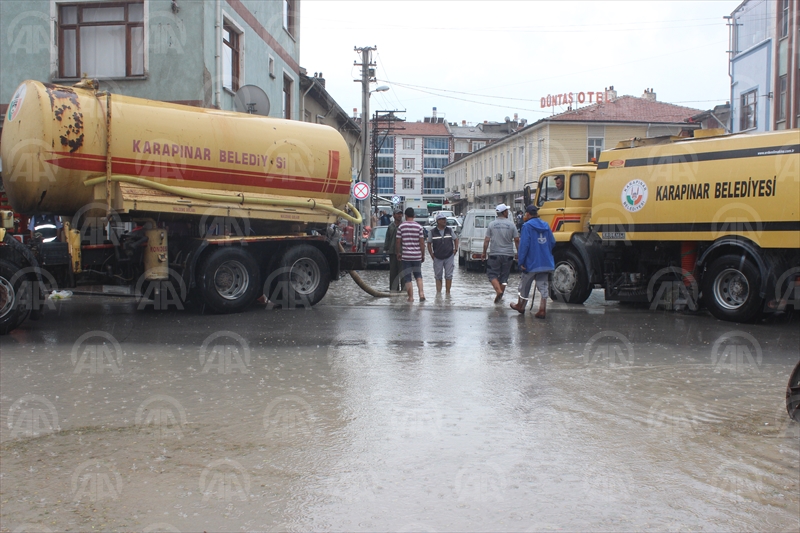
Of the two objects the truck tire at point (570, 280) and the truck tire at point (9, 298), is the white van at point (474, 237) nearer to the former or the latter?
the truck tire at point (570, 280)

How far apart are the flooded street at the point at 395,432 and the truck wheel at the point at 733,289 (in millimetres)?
1488

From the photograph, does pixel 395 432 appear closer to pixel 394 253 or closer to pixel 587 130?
pixel 394 253

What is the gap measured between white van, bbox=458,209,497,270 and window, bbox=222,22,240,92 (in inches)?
349

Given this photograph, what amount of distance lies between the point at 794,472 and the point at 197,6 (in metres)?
16.9

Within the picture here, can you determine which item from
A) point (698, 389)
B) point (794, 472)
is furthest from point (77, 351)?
point (794, 472)

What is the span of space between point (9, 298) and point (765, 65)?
3073 centimetres

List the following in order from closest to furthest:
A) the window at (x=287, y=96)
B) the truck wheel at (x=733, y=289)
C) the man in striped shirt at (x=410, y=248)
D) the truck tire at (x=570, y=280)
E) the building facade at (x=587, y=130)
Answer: the truck wheel at (x=733, y=289) → the truck tire at (x=570, y=280) → the man in striped shirt at (x=410, y=248) → the window at (x=287, y=96) → the building facade at (x=587, y=130)

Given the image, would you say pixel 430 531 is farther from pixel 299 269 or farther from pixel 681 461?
pixel 299 269

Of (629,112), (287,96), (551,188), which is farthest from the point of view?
(629,112)

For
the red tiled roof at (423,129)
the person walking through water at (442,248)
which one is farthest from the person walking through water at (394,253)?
the red tiled roof at (423,129)

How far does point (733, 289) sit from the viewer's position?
1171 centimetres

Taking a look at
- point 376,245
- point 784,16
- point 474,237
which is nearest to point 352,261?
point 376,245

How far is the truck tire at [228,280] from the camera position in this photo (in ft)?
39.3

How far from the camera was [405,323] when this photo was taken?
11188mm
